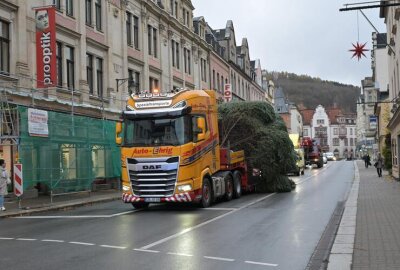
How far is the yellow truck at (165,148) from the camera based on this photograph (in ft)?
51.6

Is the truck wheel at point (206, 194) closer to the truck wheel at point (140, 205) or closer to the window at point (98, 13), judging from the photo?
the truck wheel at point (140, 205)

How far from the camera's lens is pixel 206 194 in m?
17.2

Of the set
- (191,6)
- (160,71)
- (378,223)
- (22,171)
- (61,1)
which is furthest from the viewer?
(191,6)

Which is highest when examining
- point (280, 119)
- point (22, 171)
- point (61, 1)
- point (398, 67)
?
point (61, 1)

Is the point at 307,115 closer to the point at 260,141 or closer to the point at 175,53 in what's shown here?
the point at 175,53

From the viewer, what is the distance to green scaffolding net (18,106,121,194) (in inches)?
786

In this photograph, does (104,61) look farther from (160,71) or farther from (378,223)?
(378,223)

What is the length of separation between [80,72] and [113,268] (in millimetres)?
20836

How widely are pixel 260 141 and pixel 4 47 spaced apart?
11311 millimetres

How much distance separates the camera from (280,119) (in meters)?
23.9

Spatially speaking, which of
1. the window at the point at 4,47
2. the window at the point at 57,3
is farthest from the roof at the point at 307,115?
the window at the point at 4,47

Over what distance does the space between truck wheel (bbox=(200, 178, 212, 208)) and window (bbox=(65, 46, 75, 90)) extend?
12016 millimetres

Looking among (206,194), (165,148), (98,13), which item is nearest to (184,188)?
(165,148)

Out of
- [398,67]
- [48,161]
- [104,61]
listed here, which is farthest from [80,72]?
[398,67]
